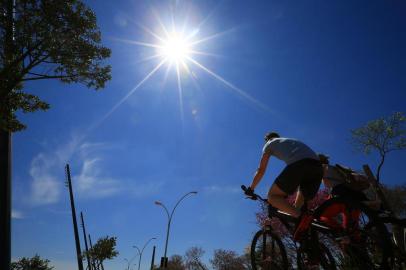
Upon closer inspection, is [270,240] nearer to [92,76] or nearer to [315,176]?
[315,176]

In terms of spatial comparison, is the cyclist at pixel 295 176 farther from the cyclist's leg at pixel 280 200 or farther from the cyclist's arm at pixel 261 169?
the cyclist's arm at pixel 261 169

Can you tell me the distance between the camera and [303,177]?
13.4ft

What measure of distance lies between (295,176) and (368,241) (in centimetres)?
117

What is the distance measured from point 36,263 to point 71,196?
14995 millimetres

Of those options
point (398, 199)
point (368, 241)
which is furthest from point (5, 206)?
point (398, 199)

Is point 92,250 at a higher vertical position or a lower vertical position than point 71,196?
lower

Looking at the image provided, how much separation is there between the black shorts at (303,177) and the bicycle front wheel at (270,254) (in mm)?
1186

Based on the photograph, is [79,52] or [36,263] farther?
[79,52]

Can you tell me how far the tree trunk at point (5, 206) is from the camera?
18.0 ft

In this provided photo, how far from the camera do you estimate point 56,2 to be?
9.29 meters

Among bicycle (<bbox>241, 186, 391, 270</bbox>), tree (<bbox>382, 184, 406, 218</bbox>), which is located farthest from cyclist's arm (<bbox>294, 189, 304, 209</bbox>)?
tree (<bbox>382, 184, 406, 218</bbox>)

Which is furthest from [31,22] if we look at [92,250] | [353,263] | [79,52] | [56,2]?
Result: [353,263]

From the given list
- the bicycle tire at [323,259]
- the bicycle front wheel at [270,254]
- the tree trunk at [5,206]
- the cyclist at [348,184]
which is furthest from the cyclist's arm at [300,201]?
the tree trunk at [5,206]

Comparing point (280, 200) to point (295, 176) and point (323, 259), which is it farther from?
point (323, 259)
